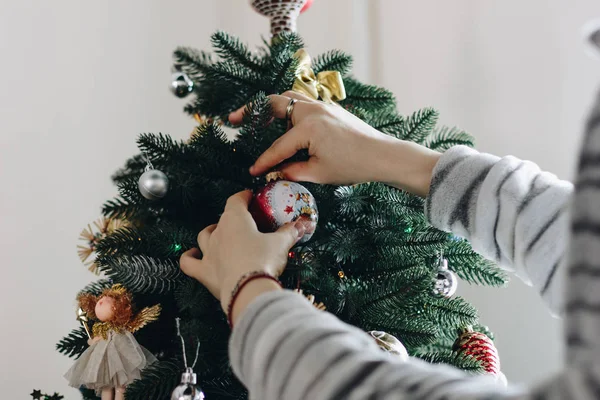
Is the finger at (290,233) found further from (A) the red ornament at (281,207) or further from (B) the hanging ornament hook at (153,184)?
(B) the hanging ornament hook at (153,184)

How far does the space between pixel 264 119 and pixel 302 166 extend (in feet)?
0.23

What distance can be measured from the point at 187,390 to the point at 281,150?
0.27 metres

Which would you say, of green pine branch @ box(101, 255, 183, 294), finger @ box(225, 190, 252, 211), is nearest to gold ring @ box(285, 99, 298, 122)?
finger @ box(225, 190, 252, 211)

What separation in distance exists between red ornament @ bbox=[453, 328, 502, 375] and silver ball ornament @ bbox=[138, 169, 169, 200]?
1.39 ft

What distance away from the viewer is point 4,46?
1.03m

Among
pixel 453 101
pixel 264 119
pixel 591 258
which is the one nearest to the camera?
pixel 591 258

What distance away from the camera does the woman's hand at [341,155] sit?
623 mm

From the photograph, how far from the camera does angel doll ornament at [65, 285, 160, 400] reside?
2.06 ft

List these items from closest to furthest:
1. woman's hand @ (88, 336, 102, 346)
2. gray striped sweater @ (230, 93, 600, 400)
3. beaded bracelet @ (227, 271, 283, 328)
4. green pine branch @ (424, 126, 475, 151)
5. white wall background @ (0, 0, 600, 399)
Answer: gray striped sweater @ (230, 93, 600, 400) → beaded bracelet @ (227, 271, 283, 328) → woman's hand @ (88, 336, 102, 346) → green pine branch @ (424, 126, 475, 151) → white wall background @ (0, 0, 600, 399)

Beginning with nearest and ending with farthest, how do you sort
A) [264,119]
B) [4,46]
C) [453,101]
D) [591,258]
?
1. [591,258]
2. [264,119]
3. [4,46]
4. [453,101]

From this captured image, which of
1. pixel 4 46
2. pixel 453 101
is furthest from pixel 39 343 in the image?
pixel 453 101

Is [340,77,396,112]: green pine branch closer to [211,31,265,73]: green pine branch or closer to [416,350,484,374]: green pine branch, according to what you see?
[211,31,265,73]: green pine branch

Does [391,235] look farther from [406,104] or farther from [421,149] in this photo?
[406,104]

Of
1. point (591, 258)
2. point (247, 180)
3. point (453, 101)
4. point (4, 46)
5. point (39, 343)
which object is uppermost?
point (453, 101)
